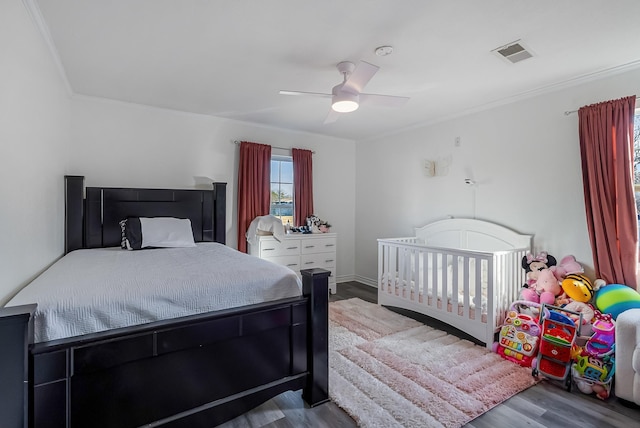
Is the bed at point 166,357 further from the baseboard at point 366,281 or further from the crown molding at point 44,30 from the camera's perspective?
the baseboard at point 366,281

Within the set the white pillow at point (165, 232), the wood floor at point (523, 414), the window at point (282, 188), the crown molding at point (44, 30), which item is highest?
the crown molding at point (44, 30)

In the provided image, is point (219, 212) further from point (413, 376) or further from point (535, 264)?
point (535, 264)

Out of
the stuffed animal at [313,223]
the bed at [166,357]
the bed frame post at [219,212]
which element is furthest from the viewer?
the stuffed animal at [313,223]

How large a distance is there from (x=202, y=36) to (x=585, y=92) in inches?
124

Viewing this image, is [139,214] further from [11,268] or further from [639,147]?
[639,147]

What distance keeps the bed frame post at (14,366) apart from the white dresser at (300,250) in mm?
2815

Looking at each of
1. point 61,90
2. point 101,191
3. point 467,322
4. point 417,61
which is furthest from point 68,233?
point 467,322

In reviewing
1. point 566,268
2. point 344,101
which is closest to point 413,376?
point 566,268

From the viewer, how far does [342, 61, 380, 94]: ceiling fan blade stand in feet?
6.85

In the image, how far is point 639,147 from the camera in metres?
2.64

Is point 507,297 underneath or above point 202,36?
underneath

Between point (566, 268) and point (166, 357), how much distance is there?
307 cm

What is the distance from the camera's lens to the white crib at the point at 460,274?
9.12ft

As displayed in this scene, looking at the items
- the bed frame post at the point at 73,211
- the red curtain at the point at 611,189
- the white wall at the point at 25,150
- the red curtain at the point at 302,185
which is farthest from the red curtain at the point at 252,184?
the red curtain at the point at 611,189
